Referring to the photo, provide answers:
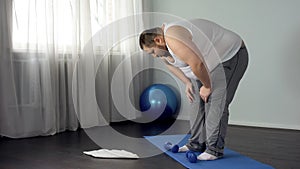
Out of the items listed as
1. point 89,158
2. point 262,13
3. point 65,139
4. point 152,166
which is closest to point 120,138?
point 65,139

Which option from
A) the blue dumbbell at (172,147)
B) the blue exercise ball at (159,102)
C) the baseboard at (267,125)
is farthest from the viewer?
the blue exercise ball at (159,102)

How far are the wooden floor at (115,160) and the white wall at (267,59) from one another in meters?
0.25

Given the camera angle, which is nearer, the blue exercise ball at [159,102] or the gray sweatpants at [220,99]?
the gray sweatpants at [220,99]

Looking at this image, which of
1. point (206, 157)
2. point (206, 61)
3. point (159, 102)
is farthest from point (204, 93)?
point (159, 102)

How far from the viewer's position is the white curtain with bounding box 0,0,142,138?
2783 millimetres

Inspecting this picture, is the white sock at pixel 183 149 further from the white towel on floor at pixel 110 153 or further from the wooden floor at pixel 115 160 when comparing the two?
the white towel on floor at pixel 110 153

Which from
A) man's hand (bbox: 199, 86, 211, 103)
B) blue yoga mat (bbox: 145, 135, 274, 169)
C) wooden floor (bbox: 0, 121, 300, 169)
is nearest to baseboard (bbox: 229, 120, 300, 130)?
wooden floor (bbox: 0, 121, 300, 169)

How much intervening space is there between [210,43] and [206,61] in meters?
0.11

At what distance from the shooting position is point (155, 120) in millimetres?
3814

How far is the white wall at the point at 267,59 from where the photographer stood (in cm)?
341

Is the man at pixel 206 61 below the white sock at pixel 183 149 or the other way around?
the other way around

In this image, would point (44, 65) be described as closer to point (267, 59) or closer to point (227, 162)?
point (227, 162)

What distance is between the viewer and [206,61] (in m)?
2.00

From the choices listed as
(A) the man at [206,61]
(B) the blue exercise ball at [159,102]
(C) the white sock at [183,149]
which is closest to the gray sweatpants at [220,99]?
(A) the man at [206,61]
